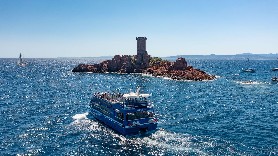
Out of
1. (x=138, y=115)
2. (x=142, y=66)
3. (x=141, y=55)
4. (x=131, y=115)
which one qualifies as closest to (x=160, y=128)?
(x=138, y=115)

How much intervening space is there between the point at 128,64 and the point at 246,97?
83.7 meters

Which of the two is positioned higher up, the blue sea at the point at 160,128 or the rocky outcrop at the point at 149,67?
the rocky outcrop at the point at 149,67

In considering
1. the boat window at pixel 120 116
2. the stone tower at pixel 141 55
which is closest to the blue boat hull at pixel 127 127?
the boat window at pixel 120 116

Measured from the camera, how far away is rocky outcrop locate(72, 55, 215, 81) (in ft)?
443

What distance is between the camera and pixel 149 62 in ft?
538

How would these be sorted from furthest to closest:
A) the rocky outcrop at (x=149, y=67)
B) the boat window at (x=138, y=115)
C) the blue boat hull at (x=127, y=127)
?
the rocky outcrop at (x=149, y=67) → the boat window at (x=138, y=115) → the blue boat hull at (x=127, y=127)

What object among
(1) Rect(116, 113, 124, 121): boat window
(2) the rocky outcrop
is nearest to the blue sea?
(1) Rect(116, 113, 124, 121): boat window

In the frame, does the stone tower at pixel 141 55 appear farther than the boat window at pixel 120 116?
Yes

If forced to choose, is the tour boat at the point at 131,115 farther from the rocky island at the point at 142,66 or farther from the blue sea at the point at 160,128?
the rocky island at the point at 142,66

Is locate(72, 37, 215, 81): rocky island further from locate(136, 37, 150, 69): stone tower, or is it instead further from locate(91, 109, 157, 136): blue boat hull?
locate(91, 109, 157, 136): blue boat hull

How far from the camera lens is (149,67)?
518 feet

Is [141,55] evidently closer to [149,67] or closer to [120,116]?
[149,67]

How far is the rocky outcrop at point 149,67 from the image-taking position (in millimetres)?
135125

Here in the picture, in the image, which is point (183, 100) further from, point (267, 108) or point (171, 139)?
point (171, 139)
